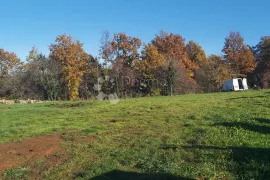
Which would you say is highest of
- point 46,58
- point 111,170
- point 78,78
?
point 46,58

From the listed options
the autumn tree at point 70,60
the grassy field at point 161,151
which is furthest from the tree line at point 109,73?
the grassy field at point 161,151

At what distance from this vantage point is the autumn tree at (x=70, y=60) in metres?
44.1

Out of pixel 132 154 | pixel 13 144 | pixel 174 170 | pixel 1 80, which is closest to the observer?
pixel 174 170

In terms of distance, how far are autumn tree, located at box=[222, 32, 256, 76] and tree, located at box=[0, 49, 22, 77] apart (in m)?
37.9

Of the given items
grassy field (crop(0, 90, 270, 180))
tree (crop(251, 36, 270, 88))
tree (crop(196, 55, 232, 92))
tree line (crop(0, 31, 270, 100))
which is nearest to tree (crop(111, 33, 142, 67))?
tree line (crop(0, 31, 270, 100))

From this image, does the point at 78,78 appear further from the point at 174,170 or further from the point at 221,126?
the point at 174,170

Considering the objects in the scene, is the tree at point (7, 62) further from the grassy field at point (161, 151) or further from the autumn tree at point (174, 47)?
the grassy field at point (161, 151)

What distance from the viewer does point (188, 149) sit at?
21.6ft

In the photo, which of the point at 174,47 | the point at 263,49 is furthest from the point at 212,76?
the point at 263,49

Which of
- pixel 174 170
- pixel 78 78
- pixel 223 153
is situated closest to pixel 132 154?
pixel 174 170

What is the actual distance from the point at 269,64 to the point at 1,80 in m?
47.1

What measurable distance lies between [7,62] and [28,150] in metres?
44.5

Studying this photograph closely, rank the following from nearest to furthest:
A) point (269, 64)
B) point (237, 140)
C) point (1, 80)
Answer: point (237, 140), point (1, 80), point (269, 64)

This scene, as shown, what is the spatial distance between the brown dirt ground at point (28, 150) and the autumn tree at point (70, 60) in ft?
118
